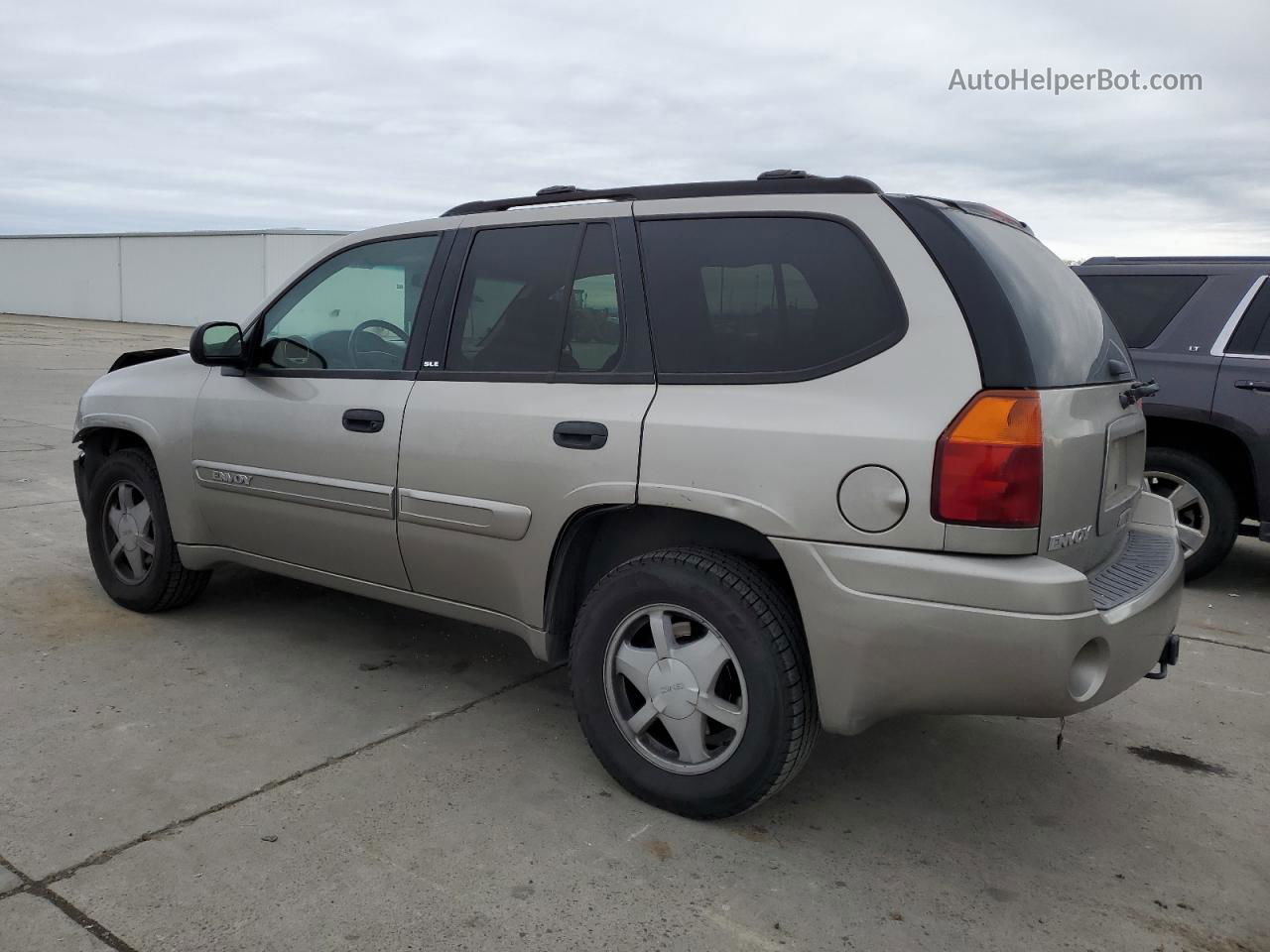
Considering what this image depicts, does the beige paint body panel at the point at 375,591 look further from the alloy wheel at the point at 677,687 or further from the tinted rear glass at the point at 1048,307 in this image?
the tinted rear glass at the point at 1048,307

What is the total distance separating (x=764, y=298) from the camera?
3.03m

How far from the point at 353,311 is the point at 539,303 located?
0.96 m

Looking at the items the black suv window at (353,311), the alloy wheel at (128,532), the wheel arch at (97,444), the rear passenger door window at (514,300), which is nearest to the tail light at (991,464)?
the rear passenger door window at (514,300)

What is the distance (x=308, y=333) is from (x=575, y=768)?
1950 mm

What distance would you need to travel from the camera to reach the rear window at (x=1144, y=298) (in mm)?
6027

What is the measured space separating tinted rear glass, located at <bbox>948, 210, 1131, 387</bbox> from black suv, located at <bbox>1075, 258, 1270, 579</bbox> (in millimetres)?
2683

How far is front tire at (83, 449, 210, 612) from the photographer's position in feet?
15.3

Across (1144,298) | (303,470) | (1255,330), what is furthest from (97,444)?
(1255,330)

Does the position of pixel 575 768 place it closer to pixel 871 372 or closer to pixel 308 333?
pixel 871 372

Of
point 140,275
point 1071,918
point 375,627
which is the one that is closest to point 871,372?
point 1071,918

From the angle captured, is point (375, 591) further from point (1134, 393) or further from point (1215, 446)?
point (1215, 446)

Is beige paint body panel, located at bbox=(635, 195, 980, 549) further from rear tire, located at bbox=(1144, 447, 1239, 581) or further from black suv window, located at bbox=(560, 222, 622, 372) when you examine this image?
Result: rear tire, located at bbox=(1144, 447, 1239, 581)

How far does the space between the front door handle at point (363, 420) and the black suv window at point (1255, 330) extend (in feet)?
14.9

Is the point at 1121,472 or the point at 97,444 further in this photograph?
the point at 97,444
